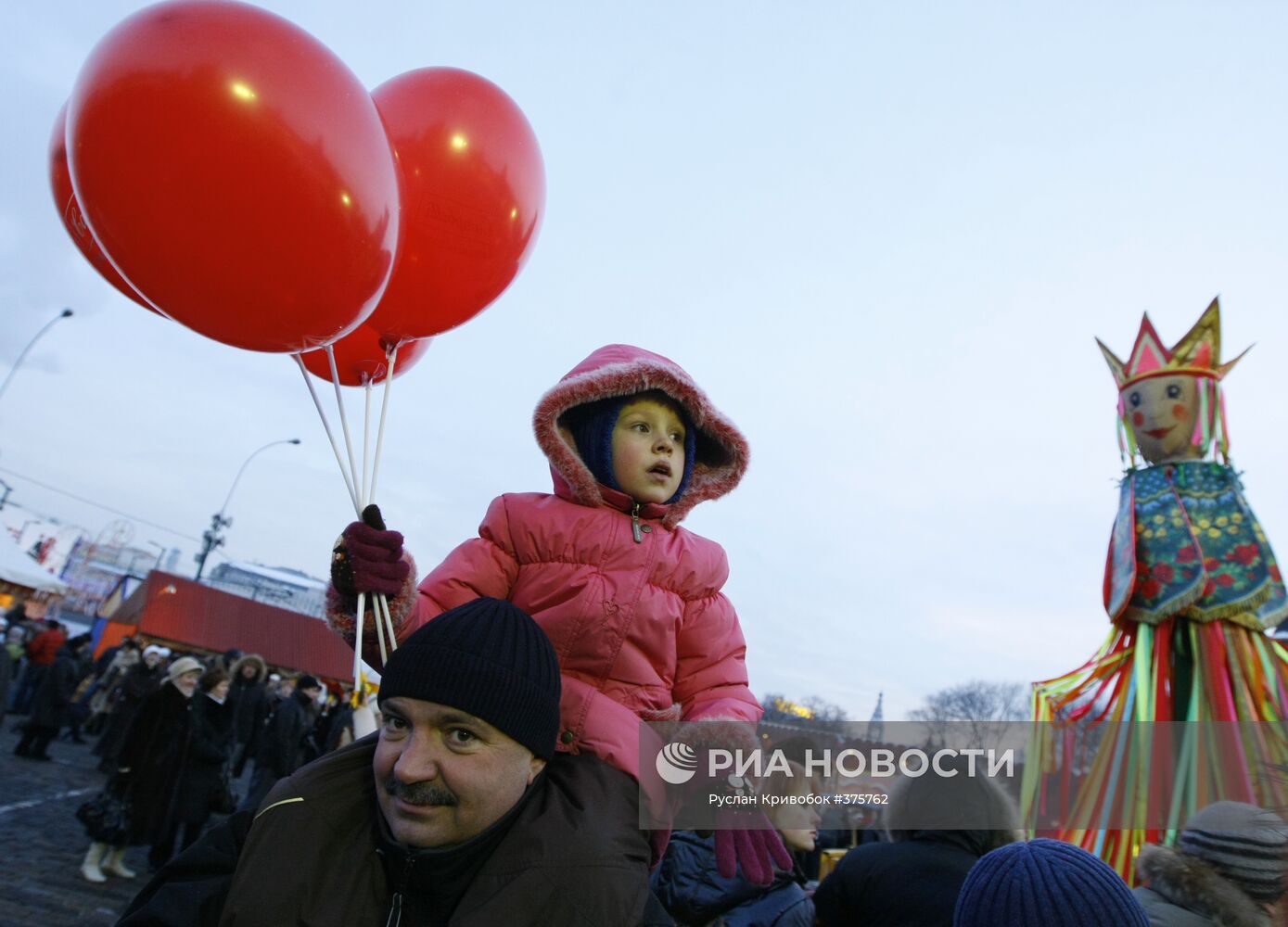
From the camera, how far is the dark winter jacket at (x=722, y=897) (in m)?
2.64

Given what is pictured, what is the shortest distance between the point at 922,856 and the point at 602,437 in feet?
6.57

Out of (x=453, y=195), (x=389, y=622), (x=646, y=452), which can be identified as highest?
(x=453, y=195)

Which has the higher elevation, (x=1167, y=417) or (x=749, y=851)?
(x=1167, y=417)

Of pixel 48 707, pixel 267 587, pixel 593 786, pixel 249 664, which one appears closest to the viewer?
pixel 593 786

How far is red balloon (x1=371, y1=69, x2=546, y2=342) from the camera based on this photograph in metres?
2.36

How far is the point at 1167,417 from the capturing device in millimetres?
6160

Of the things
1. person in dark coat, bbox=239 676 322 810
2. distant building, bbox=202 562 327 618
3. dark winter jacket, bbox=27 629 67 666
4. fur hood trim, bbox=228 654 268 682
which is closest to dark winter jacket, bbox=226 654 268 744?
fur hood trim, bbox=228 654 268 682

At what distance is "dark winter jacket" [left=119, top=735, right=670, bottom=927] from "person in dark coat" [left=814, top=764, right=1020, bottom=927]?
1685 mm

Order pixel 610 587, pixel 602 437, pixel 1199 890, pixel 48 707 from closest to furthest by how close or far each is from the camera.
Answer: pixel 610 587, pixel 1199 890, pixel 602 437, pixel 48 707

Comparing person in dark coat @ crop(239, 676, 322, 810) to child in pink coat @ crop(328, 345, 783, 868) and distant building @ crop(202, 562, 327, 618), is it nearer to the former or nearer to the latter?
child in pink coat @ crop(328, 345, 783, 868)

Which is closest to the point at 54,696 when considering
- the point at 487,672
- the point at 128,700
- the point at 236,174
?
the point at 128,700

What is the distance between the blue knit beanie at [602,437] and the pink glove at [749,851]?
3.11 feet

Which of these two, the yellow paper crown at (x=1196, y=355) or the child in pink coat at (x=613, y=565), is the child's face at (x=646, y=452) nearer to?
the child in pink coat at (x=613, y=565)

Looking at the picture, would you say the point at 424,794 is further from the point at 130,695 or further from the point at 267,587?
the point at 267,587
